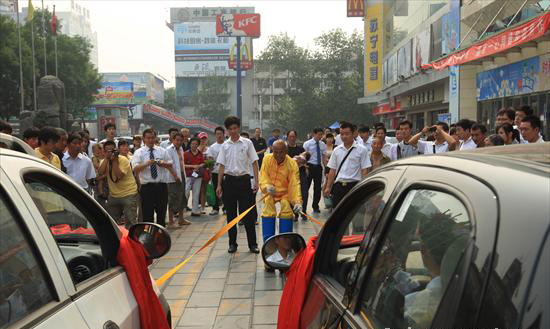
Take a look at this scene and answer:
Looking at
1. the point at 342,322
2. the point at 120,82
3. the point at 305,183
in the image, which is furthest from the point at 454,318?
the point at 120,82

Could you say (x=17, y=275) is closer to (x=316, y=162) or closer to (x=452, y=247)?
(x=452, y=247)

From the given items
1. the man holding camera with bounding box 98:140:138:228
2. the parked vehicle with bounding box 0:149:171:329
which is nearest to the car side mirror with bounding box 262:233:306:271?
the parked vehicle with bounding box 0:149:171:329

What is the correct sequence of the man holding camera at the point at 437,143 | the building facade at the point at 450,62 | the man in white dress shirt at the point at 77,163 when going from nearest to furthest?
the man in white dress shirt at the point at 77,163, the man holding camera at the point at 437,143, the building facade at the point at 450,62

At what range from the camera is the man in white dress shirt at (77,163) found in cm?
731

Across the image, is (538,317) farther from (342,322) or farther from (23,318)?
(23,318)

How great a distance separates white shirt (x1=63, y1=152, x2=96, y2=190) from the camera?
7.36 metres

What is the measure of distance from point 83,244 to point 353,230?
1341mm

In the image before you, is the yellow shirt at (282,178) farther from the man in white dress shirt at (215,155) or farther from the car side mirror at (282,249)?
the man in white dress shirt at (215,155)

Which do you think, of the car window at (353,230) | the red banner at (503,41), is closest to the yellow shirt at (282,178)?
the car window at (353,230)

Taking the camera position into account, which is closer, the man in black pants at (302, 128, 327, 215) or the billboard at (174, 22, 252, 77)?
the man in black pants at (302, 128, 327, 215)

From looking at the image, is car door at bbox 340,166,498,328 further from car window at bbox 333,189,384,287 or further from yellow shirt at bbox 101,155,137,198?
yellow shirt at bbox 101,155,137,198

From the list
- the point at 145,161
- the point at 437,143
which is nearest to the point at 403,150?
the point at 437,143

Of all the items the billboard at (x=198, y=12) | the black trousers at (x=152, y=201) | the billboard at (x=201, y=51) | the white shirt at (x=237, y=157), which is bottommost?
the black trousers at (x=152, y=201)

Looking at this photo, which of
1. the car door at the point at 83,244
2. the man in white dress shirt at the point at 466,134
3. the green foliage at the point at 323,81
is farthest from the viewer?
the green foliage at the point at 323,81
